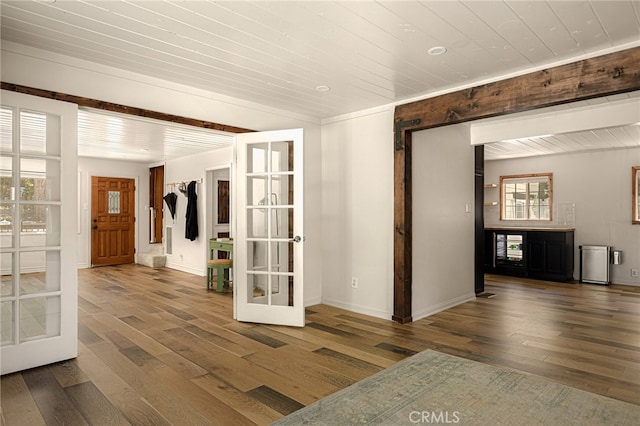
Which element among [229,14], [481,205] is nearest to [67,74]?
[229,14]

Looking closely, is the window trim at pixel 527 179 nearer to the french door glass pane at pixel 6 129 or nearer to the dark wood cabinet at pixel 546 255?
the dark wood cabinet at pixel 546 255

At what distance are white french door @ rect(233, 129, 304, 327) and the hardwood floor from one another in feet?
1.05

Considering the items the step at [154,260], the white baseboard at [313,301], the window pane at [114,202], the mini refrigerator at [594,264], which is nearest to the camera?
the white baseboard at [313,301]

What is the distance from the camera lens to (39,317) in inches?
115

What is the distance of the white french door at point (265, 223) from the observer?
412cm

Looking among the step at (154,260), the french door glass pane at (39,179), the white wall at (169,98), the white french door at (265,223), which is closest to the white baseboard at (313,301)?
the white wall at (169,98)

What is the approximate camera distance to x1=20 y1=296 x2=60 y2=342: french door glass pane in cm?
284

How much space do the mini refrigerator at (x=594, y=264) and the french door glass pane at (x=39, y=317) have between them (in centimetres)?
759

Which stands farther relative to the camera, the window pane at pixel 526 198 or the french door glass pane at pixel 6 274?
the window pane at pixel 526 198

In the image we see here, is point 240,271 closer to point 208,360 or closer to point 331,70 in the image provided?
point 208,360

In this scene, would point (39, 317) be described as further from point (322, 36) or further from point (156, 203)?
point (156, 203)

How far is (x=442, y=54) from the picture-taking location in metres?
2.93

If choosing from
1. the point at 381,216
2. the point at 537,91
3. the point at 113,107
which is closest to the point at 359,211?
the point at 381,216

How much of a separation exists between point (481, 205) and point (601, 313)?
6.53 feet
